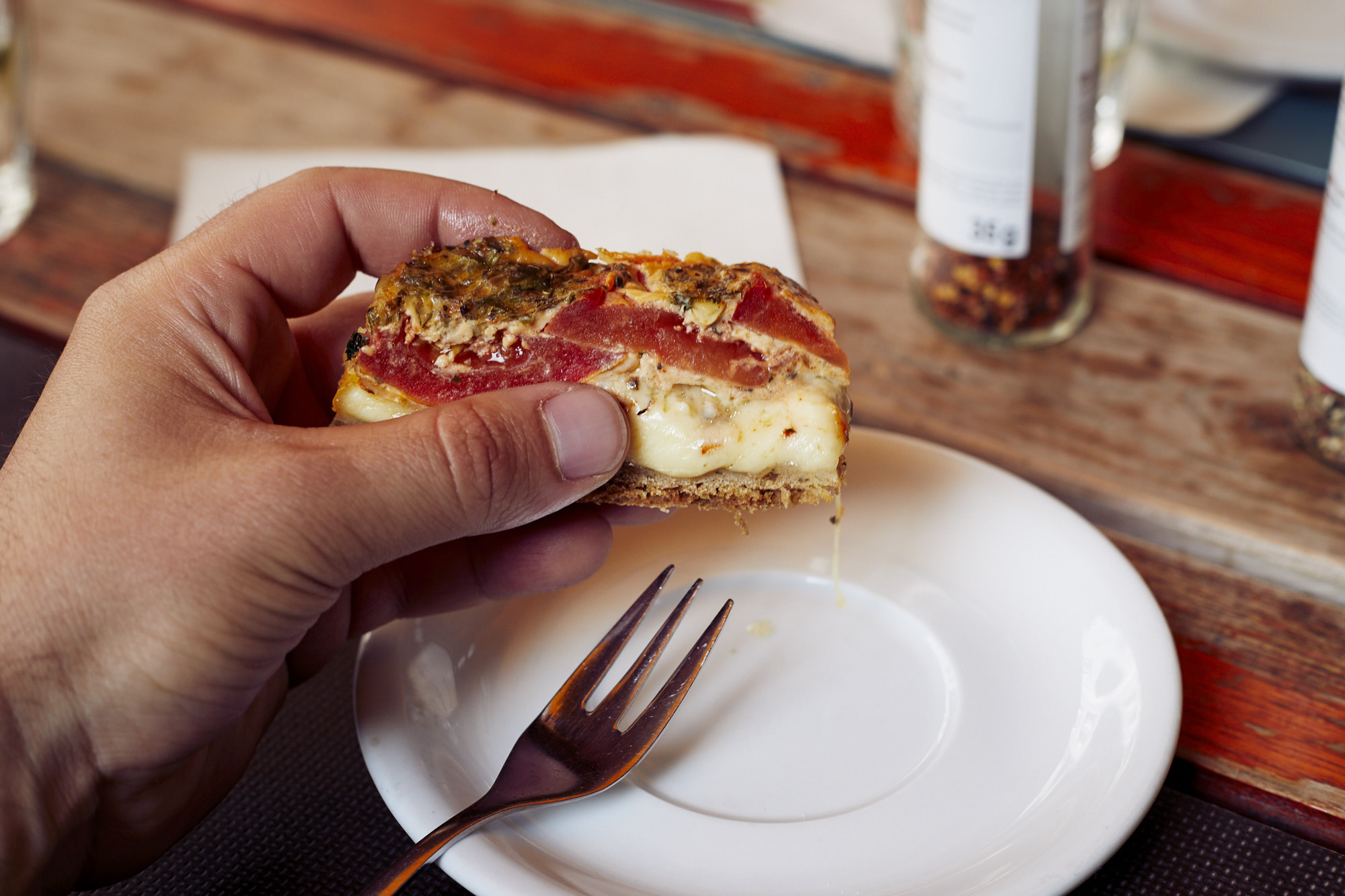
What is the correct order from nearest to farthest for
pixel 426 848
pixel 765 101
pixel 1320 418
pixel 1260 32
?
pixel 426 848 < pixel 1320 418 < pixel 1260 32 < pixel 765 101

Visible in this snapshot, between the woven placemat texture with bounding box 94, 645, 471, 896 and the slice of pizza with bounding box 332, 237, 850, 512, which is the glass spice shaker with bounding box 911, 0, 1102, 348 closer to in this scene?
the slice of pizza with bounding box 332, 237, 850, 512

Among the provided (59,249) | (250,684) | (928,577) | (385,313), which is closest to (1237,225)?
(928,577)

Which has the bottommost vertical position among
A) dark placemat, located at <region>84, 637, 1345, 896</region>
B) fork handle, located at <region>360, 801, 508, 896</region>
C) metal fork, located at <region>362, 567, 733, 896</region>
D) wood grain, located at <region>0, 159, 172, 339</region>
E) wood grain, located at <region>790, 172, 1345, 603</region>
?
dark placemat, located at <region>84, 637, 1345, 896</region>

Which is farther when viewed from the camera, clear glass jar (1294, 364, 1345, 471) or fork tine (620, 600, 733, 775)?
clear glass jar (1294, 364, 1345, 471)

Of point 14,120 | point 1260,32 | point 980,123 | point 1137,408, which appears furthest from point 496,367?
point 1260,32

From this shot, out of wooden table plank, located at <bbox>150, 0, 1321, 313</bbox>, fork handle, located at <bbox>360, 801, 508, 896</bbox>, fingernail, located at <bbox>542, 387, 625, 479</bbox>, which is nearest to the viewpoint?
fork handle, located at <bbox>360, 801, 508, 896</bbox>

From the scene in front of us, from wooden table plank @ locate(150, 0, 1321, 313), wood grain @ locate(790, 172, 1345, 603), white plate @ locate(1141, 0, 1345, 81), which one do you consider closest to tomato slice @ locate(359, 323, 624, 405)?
wood grain @ locate(790, 172, 1345, 603)

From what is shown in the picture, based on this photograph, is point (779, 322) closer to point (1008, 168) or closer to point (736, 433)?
point (736, 433)
